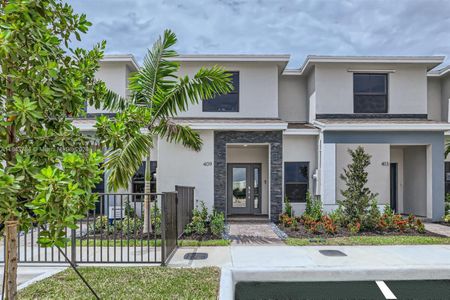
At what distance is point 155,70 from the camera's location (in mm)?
10297

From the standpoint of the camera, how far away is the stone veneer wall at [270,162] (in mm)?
13422

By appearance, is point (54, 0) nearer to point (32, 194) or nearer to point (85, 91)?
point (85, 91)

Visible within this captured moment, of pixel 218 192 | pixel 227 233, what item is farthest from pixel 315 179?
pixel 227 233

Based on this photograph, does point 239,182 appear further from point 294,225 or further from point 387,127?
point 387,127

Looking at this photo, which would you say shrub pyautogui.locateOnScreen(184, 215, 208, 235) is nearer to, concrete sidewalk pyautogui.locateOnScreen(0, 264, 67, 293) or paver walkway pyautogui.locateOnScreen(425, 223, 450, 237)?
concrete sidewalk pyautogui.locateOnScreen(0, 264, 67, 293)

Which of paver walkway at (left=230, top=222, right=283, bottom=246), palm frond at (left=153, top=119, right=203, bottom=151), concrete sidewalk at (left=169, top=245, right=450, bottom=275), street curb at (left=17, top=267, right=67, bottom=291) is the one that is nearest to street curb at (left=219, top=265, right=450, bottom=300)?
concrete sidewalk at (left=169, top=245, right=450, bottom=275)

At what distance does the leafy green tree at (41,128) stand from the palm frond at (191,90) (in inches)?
252

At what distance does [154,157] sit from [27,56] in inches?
466

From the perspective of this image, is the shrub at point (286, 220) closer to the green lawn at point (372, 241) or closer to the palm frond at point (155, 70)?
the green lawn at point (372, 241)

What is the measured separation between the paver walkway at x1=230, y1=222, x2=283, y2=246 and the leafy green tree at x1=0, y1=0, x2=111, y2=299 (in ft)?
23.3

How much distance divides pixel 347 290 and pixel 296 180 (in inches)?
358

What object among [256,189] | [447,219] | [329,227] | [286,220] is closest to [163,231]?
[329,227]

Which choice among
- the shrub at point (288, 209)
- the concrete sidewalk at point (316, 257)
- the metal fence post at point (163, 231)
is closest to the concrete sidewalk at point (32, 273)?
the metal fence post at point (163, 231)

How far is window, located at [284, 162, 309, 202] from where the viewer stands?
585 inches
